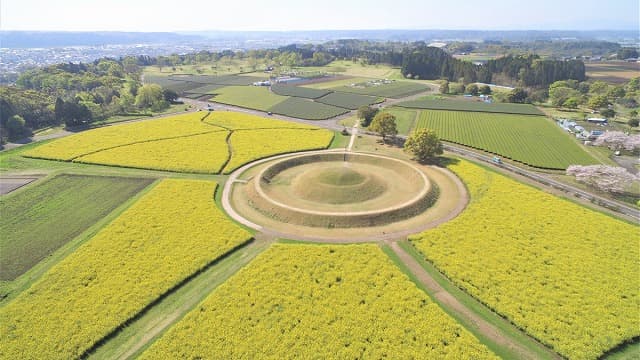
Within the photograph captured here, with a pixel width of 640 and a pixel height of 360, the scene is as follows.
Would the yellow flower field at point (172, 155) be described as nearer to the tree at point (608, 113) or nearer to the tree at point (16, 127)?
the tree at point (16, 127)

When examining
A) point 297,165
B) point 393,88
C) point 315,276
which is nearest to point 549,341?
point 315,276

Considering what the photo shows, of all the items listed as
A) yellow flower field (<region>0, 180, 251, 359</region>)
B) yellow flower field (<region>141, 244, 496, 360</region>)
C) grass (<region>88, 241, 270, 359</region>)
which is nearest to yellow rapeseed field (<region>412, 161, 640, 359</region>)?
yellow flower field (<region>141, 244, 496, 360</region>)

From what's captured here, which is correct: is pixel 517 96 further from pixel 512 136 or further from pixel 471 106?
pixel 512 136

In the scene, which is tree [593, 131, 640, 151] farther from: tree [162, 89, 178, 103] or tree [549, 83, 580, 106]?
tree [162, 89, 178, 103]

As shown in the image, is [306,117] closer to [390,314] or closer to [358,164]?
[358,164]

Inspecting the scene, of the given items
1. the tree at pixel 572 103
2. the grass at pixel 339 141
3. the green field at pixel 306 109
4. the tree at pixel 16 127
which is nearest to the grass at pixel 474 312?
the grass at pixel 339 141

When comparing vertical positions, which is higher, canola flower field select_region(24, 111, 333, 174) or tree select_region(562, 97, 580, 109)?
tree select_region(562, 97, 580, 109)

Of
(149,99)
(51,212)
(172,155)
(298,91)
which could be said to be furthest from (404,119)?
(149,99)
